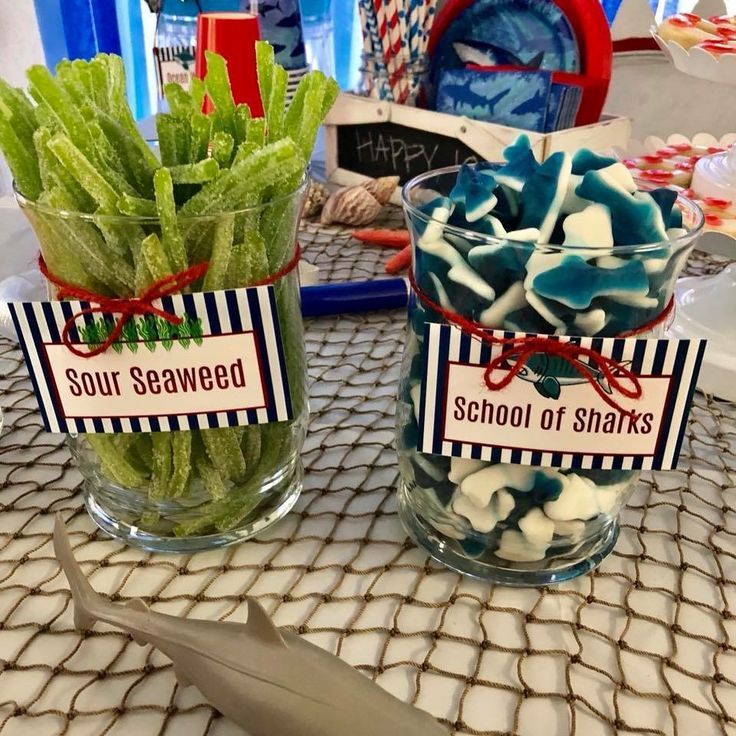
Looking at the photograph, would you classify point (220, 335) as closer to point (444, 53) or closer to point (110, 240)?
point (110, 240)

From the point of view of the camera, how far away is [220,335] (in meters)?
0.35

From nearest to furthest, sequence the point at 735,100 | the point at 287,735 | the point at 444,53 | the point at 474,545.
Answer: the point at 287,735, the point at 474,545, the point at 444,53, the point at 735,100

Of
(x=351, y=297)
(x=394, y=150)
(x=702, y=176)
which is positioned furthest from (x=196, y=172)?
(x=394, y=150)

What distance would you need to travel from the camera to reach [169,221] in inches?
12.6

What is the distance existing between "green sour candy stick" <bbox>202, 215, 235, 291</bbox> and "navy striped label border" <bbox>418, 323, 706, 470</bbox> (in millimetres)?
96

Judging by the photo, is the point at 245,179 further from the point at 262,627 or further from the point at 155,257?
the point at 262,627

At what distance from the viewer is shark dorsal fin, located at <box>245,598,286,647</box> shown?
29cm

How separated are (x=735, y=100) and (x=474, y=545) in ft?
3.49

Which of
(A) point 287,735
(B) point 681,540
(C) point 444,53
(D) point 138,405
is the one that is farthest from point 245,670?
(C) point 444,53

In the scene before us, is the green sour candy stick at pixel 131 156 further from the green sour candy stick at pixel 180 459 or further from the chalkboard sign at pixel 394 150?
the chalkboard sign at pixel 394 150

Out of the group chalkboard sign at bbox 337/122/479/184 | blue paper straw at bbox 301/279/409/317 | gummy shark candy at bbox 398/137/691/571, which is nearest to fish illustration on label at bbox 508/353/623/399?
gummy shark candy at bbox 398/137/691/571

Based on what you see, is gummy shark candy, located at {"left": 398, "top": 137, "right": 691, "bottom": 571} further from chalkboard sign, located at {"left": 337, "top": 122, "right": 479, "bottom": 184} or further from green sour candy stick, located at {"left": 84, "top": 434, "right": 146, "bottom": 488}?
chalkboard sign, located at {"left": 337, "top": 122, "right": 479, "bottom": 184}

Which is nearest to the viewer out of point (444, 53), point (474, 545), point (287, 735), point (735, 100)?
point (287, 735)

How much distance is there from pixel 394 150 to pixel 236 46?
23 centimetres
